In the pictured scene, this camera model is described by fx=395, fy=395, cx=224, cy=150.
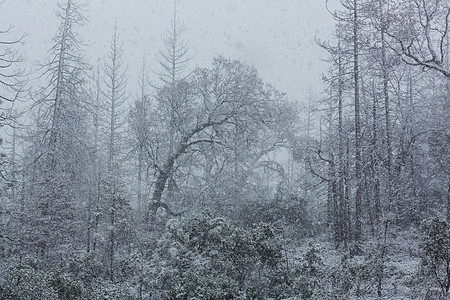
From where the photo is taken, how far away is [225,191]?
17.6 m

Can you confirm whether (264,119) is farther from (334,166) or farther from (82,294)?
(82,294)

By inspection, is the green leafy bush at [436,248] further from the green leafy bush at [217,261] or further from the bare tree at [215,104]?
the bare tree at [215,104]

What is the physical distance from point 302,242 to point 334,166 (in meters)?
4.97

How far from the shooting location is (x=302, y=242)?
67.2 ft

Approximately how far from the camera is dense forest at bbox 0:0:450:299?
8.99 metres

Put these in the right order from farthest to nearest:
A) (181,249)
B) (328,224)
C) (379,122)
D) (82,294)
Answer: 1. (328,224)
2. (379,122)
3. (181,249)
4. (82,294)

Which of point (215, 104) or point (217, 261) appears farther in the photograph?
point (215, 104)

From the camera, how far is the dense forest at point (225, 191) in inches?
354

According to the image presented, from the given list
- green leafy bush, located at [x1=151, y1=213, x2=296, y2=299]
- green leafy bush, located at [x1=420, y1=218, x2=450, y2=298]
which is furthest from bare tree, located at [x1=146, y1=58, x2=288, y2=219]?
green leafy bush, located at [x1=420, y1=218, x2=450, y2=298]

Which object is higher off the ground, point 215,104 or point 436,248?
point 215,104

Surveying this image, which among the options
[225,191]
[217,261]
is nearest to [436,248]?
[217,261]

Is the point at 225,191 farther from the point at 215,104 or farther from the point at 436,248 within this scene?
the point at 436,248

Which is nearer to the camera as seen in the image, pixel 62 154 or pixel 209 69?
pixel 62 154

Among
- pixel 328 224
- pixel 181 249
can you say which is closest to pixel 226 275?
pixel 181 249
